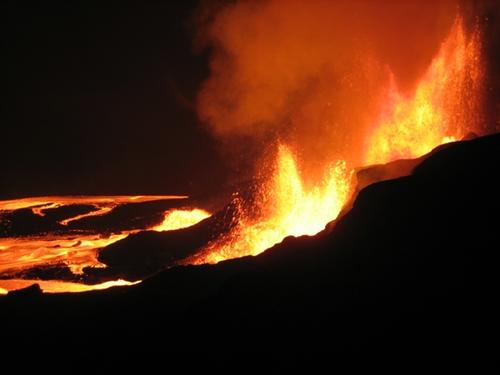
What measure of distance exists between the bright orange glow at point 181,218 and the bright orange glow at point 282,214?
16.5ft

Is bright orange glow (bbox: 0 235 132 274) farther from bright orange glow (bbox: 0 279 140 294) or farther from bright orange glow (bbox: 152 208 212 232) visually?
bright orange glow (bbox: 152 208 212 232)

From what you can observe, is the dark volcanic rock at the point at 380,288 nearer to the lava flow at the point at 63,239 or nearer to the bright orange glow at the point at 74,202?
the lava flow at the point at 63,239

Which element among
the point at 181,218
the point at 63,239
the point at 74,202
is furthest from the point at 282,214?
the point at 74,202

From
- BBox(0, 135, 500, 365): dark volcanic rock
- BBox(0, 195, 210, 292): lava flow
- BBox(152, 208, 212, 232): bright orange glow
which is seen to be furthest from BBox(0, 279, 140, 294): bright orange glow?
BBox(152, 208, 212, 232): bright orange glow

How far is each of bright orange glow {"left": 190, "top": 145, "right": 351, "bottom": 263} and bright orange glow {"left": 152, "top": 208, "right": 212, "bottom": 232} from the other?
5014 mm

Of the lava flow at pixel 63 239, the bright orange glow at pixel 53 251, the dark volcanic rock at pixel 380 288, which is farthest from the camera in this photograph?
the bright orange glow at pixel 53 251

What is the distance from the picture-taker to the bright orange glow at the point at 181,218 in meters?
30.4

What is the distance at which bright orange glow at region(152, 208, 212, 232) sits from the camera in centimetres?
3037

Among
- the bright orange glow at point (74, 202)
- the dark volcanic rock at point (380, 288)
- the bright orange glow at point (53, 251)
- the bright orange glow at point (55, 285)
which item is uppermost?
the bright orange glow at point (74, 202)

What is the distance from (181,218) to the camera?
3142 centimetres

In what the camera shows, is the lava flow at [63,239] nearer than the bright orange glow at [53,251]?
Yes

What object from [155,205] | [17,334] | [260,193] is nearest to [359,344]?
[17,334]

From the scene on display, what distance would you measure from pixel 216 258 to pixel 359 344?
14302mm

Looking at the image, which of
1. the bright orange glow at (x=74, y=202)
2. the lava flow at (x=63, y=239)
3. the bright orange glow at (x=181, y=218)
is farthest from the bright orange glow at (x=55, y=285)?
the bright orange glow at (x=74, y=202)
